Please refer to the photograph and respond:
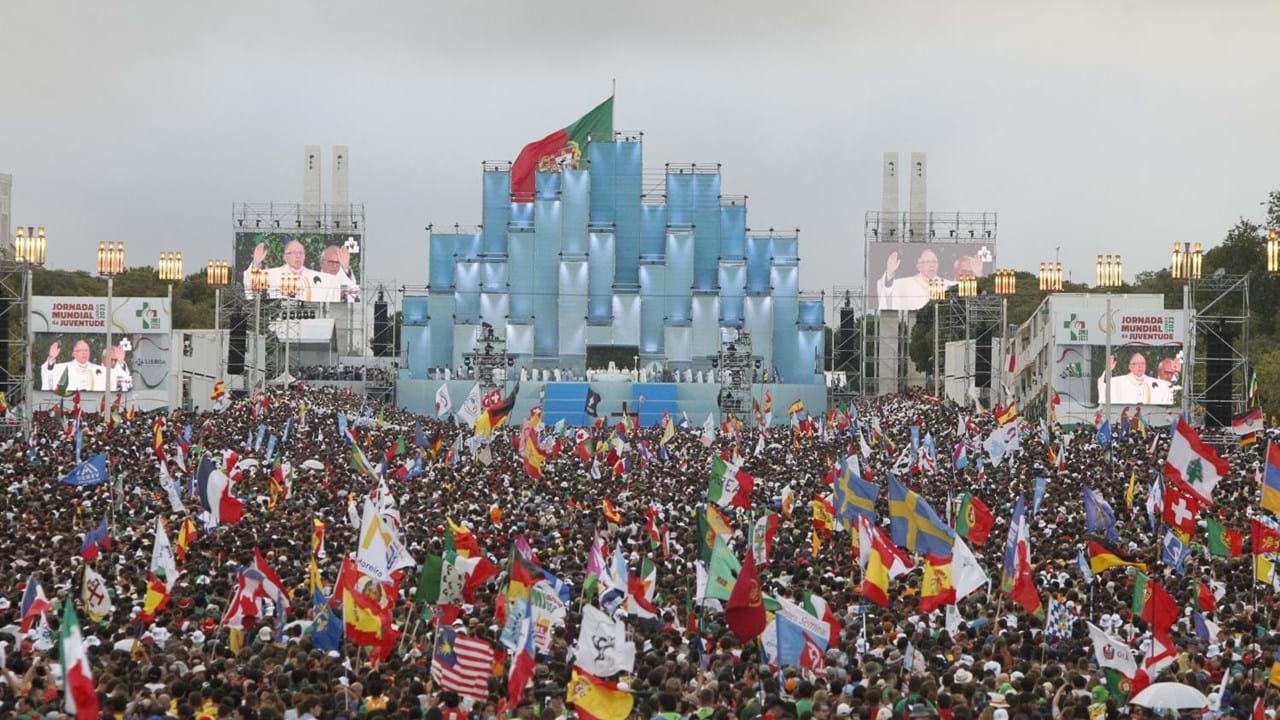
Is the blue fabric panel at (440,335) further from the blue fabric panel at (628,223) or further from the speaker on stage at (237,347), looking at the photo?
the speaker on stage at (237,347)

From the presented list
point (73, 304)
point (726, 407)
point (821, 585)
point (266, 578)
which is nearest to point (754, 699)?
point (266, 578)

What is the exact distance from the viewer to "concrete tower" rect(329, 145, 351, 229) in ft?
369

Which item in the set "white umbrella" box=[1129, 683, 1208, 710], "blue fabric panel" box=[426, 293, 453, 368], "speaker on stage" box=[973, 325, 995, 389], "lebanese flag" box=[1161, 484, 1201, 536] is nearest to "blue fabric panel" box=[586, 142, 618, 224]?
"blue fabric panel" box=[426, 293, 453, 368]

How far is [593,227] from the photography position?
290ft

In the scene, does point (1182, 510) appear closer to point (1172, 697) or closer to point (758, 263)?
point (1172, 697)

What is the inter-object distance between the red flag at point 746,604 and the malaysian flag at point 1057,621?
10.3 ft

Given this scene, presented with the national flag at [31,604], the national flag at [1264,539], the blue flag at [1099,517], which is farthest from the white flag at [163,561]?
the blue flag at [1099,517]

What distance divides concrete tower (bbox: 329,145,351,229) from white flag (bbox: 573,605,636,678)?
324 feet

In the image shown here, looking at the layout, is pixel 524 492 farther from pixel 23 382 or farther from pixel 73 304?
pixel 73 304

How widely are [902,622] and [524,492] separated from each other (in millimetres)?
16156

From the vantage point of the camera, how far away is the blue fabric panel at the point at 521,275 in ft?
286

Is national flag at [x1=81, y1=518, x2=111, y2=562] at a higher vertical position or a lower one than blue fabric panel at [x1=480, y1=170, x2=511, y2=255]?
lower

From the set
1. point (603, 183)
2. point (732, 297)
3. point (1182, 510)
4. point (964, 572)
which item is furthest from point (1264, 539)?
point (603, 183)

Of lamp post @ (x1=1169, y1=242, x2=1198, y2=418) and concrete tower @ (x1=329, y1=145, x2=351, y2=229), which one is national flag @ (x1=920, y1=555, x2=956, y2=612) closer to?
lamp post @ (x1=1169, y1=242, x2=1198, y2=418)
